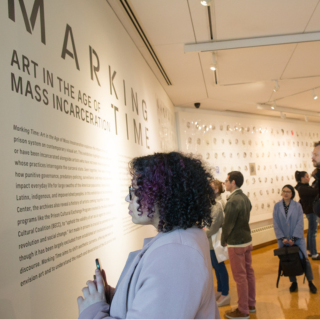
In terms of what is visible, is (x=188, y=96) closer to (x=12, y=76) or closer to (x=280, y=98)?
(x=280, y=98)

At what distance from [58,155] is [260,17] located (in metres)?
3.18

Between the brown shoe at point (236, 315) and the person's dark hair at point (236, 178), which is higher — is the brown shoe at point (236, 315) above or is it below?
below

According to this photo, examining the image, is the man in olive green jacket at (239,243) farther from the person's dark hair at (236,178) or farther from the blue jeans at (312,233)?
the blue jeans at (312,233)

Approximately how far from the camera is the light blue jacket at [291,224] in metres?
4.74

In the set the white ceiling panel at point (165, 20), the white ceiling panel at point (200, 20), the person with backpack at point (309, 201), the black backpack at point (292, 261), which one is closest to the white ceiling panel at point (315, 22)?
the white ceiling panel at point (200, 20)

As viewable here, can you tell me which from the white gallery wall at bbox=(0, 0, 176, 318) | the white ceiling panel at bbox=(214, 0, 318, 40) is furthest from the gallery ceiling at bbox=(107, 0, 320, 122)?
the white gallery wall at bbox=(0, 0, 176, 318)

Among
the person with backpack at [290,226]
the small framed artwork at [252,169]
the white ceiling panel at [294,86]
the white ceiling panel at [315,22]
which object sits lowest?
the person with backpack at [290,226]

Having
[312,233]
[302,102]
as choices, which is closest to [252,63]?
[302,102]

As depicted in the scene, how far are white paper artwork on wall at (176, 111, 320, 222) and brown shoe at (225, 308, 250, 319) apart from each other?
396 centimetres

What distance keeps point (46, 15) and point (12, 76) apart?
623 millimetres

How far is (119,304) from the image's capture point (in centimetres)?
115

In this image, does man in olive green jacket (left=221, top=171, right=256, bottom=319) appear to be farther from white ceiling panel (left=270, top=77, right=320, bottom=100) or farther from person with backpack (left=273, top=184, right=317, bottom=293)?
white ceiling panel (left=270, top=77, right=320, bottom=100)

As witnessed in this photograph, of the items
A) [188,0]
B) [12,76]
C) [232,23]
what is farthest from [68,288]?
[232,23]

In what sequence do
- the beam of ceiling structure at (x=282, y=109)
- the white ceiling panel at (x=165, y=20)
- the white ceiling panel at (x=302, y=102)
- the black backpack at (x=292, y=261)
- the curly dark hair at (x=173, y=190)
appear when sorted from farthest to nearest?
1. the beam of ceiling structure at (x=282, y=109)
2. the white ceiling panel at (x=302, y=102)
3. the black backpack at (x=292, y=261)
4. the white ceiling panel at (x=165, y=20)
5. the curly dark hair at (x=173, y=190)
